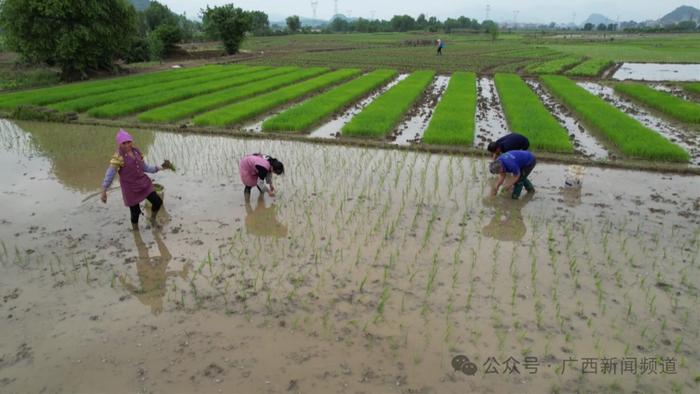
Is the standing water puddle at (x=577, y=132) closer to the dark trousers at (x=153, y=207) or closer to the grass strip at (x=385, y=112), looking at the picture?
the grass strip at (x=385, y=112)

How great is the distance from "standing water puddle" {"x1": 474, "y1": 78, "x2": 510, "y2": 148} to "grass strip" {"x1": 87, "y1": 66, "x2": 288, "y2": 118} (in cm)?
951

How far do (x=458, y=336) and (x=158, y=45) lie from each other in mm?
29829

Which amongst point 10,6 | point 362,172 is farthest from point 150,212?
point 10,6

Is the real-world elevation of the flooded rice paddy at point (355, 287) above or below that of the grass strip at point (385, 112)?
below

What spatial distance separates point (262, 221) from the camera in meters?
5.83

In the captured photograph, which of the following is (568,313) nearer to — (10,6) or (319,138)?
(319,138)

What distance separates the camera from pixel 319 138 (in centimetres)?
966

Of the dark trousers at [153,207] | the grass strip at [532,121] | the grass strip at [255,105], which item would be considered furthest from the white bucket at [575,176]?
the grass strip at [255,105]

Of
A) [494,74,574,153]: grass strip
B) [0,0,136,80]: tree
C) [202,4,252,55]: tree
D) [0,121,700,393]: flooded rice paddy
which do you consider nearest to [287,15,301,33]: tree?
[202,4,252,55]: tree

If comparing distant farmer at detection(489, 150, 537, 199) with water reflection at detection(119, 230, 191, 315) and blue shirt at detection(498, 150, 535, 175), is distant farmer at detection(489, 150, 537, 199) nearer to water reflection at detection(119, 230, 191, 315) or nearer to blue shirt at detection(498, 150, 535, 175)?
blue shirt at detection(498, 150, 535, 175)

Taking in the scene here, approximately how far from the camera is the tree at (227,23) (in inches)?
1251

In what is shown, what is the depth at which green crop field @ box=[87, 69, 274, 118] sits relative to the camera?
12.2 meters

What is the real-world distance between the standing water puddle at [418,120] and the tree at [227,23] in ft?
69.1

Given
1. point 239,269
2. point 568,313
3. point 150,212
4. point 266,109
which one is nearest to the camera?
point 568,313
